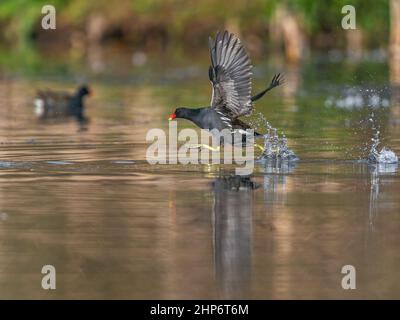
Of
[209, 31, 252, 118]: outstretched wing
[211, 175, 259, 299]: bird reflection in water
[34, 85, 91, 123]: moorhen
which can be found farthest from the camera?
[34, 85, 91, 123]: moorhen

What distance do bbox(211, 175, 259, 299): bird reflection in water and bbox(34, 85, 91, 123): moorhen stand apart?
10.6 m

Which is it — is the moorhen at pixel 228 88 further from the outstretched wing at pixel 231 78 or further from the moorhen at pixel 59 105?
the moorhen at pixel 59 105

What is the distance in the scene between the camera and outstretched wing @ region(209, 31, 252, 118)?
43.4 ft

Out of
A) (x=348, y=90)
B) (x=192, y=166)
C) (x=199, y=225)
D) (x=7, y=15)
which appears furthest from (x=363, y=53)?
(x=199, y=225)

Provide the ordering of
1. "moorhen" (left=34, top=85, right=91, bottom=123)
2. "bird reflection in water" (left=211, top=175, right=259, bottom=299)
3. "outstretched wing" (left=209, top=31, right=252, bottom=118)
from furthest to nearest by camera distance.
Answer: "moorhen" (left=34, top=85, right=91, bottom=123) → "outstretched wing" (left=209, top=31, right=252, bottom=118) → "bird reflection in water" (left=211, top=175, right=259, bottom=299)

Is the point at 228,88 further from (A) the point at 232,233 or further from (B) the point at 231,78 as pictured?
(A) the point at 232,233

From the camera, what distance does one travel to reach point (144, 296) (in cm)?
748

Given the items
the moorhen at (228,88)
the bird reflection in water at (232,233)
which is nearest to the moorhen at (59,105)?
the moorhen at (228,88)

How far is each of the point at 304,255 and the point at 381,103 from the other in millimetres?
14158

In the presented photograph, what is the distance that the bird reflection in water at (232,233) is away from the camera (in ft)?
25.8

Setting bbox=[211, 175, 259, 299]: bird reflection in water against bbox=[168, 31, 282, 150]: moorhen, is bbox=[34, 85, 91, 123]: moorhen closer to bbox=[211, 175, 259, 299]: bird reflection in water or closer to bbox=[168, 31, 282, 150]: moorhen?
bbox=[168, 31, 282, 150]: moorhen

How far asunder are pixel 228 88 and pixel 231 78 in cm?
12

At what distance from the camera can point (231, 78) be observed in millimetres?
13250

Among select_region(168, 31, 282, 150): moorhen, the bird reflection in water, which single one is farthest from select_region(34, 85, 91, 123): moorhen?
the bird reflection in water
